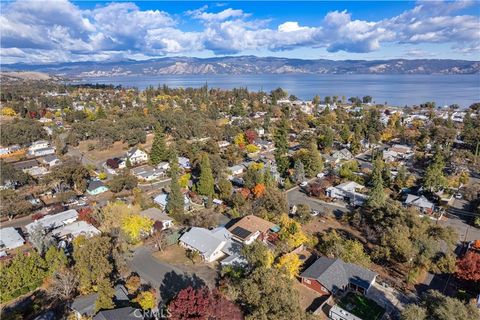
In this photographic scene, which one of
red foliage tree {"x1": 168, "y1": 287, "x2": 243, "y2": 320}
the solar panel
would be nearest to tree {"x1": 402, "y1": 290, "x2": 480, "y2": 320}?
red foliage tree {"x1": 168, "y1": 287, "x2": 243, "y2": 320}

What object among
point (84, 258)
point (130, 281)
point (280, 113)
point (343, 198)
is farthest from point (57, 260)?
point (280, 113)

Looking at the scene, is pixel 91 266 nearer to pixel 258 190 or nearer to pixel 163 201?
pixel 163 201

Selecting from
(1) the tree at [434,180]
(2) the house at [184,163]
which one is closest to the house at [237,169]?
(2) the house at [184,163]

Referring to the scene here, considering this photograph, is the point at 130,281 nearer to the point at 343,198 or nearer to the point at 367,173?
the point at 343,198

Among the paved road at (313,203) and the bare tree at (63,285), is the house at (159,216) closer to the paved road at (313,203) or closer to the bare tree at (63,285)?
the bare tree at (63,285)

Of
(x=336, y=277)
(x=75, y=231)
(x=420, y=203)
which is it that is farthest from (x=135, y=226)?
(x=420, y=203)

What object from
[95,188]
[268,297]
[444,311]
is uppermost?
[444,311]

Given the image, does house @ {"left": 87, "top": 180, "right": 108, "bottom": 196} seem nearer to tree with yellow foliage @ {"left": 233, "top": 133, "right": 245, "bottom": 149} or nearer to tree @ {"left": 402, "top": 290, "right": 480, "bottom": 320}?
tree with yellow foliage @ {"left": 233, "top": 133, "right": 245, "bottom": 149}
